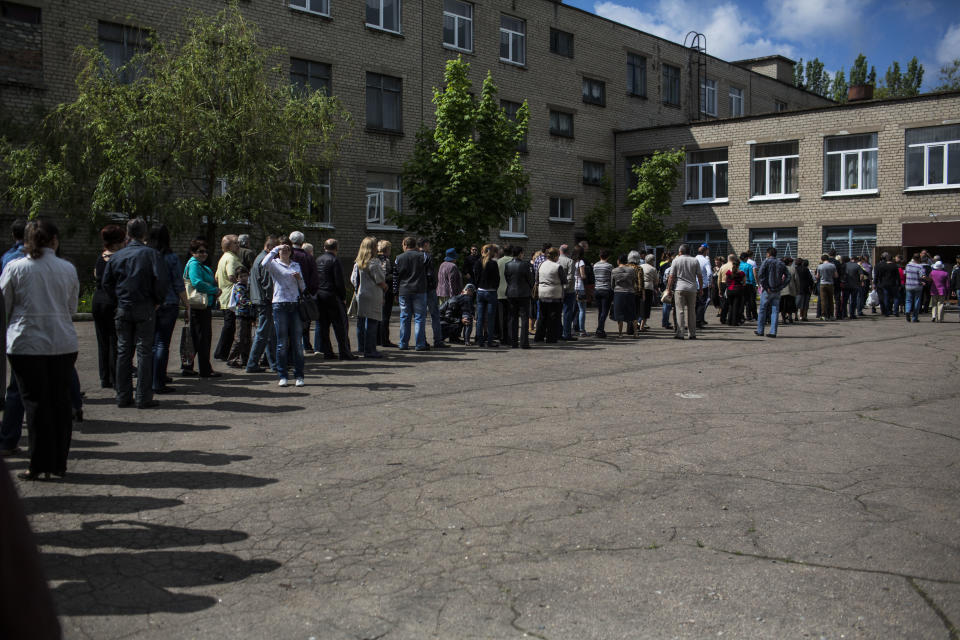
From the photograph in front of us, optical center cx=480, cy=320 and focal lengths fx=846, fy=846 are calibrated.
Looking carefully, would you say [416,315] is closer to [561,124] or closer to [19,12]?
[19,12]

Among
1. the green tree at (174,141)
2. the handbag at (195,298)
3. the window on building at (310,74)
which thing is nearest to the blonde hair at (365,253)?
the handbag at (195,298)

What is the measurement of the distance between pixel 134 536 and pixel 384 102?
27.9m

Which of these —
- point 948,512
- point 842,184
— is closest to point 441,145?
point 842,184

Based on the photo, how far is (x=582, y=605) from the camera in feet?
12.8

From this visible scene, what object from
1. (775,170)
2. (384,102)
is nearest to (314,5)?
(384,102)

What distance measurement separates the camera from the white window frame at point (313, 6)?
92.5 feet

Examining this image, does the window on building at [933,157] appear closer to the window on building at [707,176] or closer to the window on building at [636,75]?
the window on building at [707,176]

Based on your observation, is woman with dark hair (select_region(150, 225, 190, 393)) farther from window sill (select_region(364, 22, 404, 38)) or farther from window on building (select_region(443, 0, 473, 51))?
window on building (select_region(443, 0, 473, 51))

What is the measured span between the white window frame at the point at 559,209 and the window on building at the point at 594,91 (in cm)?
479

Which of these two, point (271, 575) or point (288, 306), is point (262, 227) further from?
point (271, 575)

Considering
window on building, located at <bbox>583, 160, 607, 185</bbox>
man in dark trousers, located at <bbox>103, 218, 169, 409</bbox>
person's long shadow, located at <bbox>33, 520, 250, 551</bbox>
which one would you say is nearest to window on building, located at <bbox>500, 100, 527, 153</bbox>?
window on building, located at <bbox>583, 160, 607, 185</bbox>

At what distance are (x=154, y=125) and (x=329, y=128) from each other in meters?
4.70

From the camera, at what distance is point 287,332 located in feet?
34.5

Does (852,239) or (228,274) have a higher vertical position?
(852,239)
